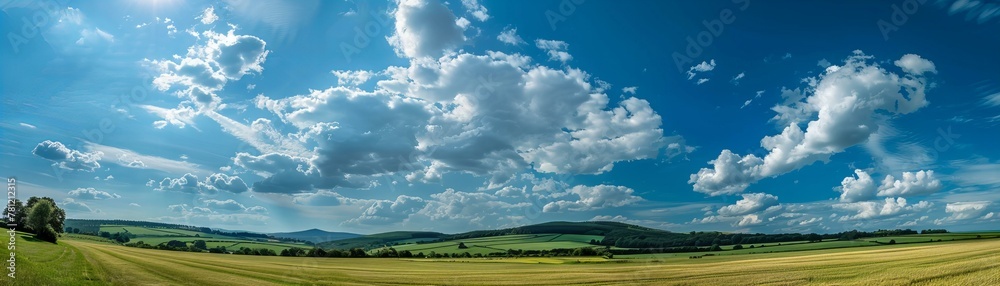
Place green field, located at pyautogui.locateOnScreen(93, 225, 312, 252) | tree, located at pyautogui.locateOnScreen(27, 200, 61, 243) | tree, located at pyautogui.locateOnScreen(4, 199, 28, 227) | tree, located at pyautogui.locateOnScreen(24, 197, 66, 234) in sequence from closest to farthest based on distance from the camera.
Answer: tree, located at pyautogui.locateOnScreen(27, 200, 61, 243), tree, located at pyautogui.locateOnScreen(4, 199, 28, 227), tree, located at pyautogui.locateOnScreen(24, 197, 66, 234), green field, located at pyautogui.locateOnScreen(93, 225, 312, 252)

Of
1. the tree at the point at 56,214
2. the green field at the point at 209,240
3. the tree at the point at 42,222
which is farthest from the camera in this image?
A: the green field at the point at 209,240

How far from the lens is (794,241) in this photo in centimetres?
11288

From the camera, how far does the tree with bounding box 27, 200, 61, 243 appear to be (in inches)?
2501

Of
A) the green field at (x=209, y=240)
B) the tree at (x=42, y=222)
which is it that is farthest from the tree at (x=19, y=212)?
the green field at (x=209, y=240)

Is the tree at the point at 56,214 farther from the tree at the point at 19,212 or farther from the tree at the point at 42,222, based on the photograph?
the tree at the point at 42,222

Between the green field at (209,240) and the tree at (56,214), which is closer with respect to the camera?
the tree at (56,214)

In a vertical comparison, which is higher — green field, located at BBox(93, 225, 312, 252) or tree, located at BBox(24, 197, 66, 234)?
tree, located at BBox(24, 197, 66, 234)

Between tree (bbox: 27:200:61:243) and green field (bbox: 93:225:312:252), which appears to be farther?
green field (bbox: 93:225:312:252)

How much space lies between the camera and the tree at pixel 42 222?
63.5 m

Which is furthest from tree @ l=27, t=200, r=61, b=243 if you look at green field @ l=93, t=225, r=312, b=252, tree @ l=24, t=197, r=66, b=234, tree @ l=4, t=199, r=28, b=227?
green field @ l=93, t=225, r=312, b=252

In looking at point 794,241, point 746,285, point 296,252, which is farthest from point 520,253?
point 746,285

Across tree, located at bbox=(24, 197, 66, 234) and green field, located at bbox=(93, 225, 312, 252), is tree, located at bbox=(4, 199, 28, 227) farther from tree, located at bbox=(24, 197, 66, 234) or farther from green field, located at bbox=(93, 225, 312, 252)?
green field, located at bbox=(93, 225, 312, 252)

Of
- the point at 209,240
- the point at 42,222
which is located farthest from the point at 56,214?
the point at 209,240

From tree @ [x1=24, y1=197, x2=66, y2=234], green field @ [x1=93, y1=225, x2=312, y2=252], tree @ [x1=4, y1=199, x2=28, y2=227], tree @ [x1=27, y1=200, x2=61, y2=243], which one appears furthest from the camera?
green field @ [x1=93, y1=225, x2=312, y2=252]
